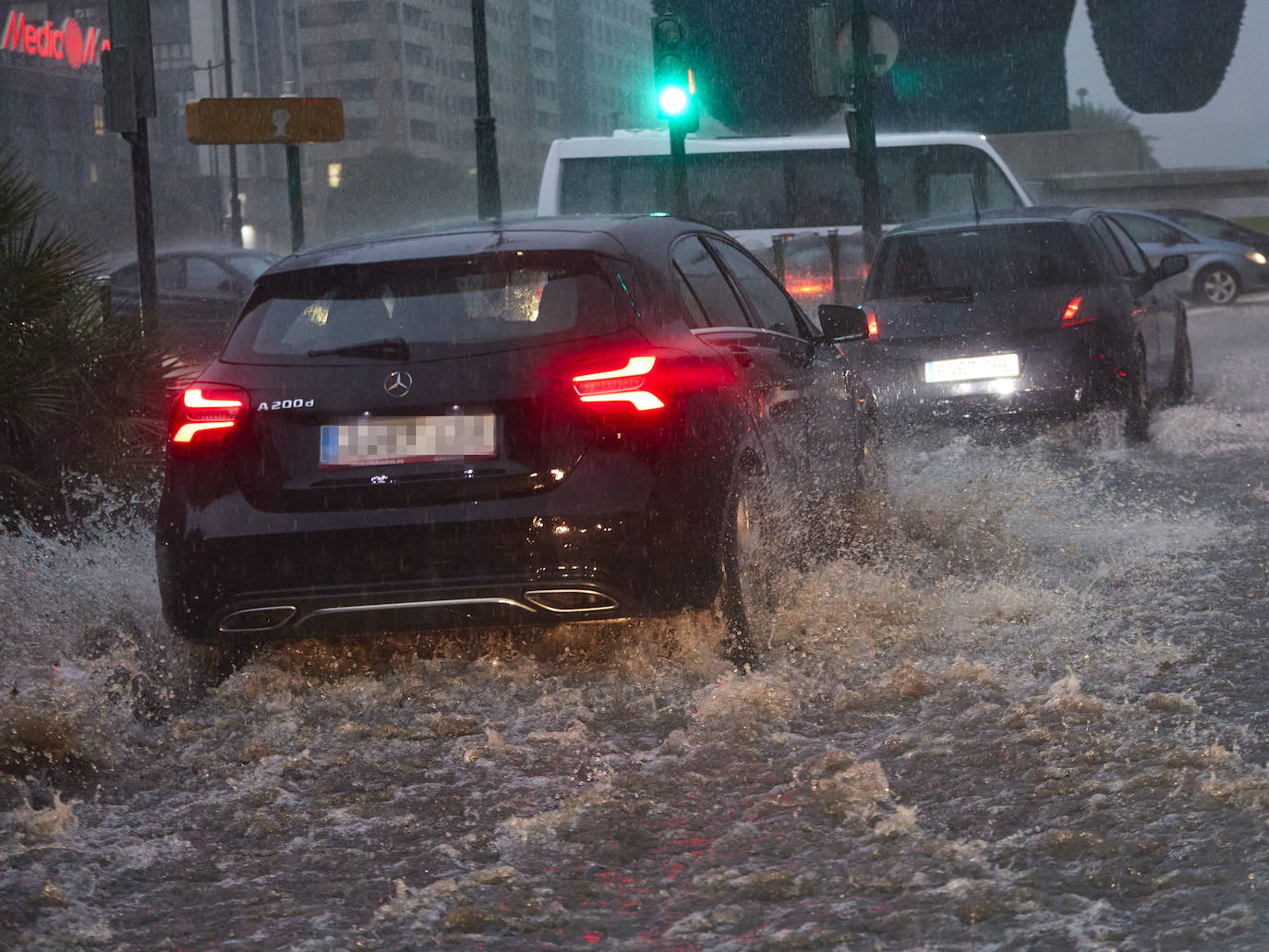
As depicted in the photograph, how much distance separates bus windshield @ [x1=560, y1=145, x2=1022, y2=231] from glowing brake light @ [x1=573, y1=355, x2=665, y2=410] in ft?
75.7

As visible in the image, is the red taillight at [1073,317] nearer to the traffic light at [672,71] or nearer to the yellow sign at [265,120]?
the yellow sign at [265,120]

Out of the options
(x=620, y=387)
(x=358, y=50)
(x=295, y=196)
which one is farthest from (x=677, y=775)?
(x=358, y=50)

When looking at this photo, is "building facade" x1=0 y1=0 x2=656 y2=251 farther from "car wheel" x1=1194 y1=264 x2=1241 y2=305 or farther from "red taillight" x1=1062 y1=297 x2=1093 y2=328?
"red taillight" x1=1062 y1=297 x2=1093 y2=328

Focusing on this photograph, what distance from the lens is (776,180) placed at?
1225 inches

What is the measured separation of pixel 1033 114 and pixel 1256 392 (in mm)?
46071

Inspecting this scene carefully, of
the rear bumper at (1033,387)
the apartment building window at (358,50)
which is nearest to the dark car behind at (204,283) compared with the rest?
the rear bumper at (1033,387)

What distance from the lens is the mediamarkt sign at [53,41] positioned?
78250 millimetres

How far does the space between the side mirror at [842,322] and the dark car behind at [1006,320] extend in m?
3.48

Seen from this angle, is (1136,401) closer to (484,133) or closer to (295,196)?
(295,196)

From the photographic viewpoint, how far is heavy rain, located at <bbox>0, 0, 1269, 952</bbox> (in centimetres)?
367

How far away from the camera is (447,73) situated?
14412 centimetres

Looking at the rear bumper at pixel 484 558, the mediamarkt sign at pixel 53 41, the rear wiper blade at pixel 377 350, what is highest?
the mediamarkt sign at pixel 53 41

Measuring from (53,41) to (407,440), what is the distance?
81899 mm

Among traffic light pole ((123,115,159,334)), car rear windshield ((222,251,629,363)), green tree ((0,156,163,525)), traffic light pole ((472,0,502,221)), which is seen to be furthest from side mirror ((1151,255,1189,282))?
traffic light pole ((472,0,502,221))
